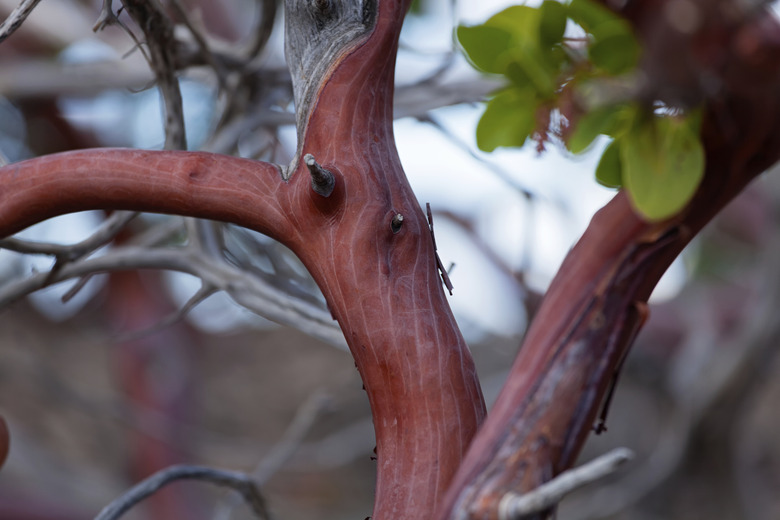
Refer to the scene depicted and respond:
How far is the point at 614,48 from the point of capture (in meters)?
0.22

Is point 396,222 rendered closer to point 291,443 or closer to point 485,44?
point 485,44

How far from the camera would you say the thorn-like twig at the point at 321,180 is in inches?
10.5

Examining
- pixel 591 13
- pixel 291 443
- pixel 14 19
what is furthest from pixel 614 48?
pixel 291 443

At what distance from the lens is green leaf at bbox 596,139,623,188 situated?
0.26 meters

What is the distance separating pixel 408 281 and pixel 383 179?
0.05 m

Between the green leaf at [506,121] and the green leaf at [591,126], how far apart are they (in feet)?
0.10

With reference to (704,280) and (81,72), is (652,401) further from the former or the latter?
(81,72)

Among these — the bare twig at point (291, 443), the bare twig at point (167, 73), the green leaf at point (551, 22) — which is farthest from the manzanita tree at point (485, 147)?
the bare twig at point (291, 443)

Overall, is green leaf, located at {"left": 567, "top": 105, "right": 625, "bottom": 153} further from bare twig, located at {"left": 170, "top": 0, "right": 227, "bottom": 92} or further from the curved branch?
bare twig, located at {"left": 170, "top": 0, "right": 227, "bottom": 92}

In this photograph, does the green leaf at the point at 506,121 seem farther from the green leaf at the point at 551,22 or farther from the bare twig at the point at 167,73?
the bare twig at the point at 167,73

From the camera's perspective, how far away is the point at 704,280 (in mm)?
2018

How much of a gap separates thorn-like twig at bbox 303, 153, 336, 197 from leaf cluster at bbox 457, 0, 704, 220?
6cm

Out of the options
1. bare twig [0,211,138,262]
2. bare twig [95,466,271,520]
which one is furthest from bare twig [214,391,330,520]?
bare twig [0,211,138,262]

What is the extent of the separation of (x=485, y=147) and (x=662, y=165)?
8cm
